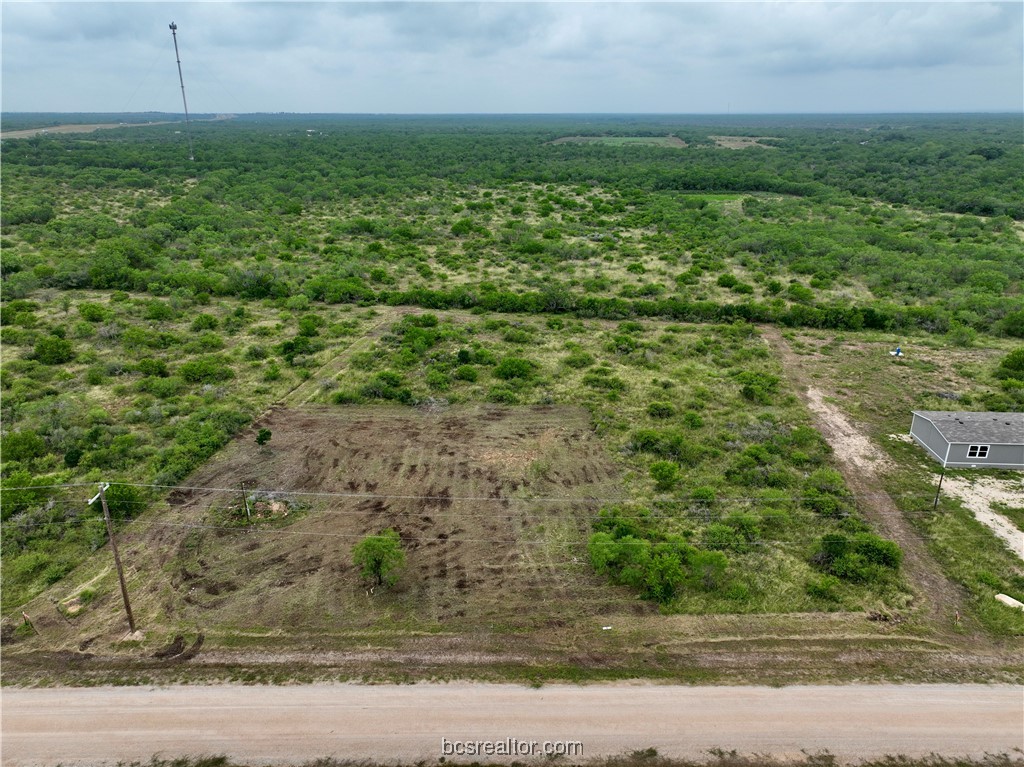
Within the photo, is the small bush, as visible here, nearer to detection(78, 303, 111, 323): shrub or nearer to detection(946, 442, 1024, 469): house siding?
detection(946, 442, 1024, 469): house siding

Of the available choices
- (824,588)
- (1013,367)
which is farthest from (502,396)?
(1013,367)

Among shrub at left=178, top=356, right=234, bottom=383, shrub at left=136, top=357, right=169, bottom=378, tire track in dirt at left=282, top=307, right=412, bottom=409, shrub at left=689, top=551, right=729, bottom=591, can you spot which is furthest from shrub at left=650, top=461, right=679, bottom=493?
shrub at left=136, top=357, right=169, bottom=378

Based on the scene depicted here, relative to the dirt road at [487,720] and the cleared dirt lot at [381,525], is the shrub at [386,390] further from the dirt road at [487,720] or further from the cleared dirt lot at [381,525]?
the dirt road at [487,720]

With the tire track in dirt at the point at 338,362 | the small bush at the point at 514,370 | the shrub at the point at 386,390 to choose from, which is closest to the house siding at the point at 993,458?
the small bush at the point at 514,370

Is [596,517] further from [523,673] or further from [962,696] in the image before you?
[962,696]

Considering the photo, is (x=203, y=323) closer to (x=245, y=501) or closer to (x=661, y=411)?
(x=245, y=501)

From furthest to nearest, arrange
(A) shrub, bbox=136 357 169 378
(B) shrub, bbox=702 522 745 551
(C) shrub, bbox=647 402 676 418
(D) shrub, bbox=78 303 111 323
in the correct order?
(D) shrub, bbox=78 303 111 323, (A) shrub, bbox=136 357 169 378, (C) shrub, bbox=647 402 676 418, (B) shrub, bbox=702 522 745 551
